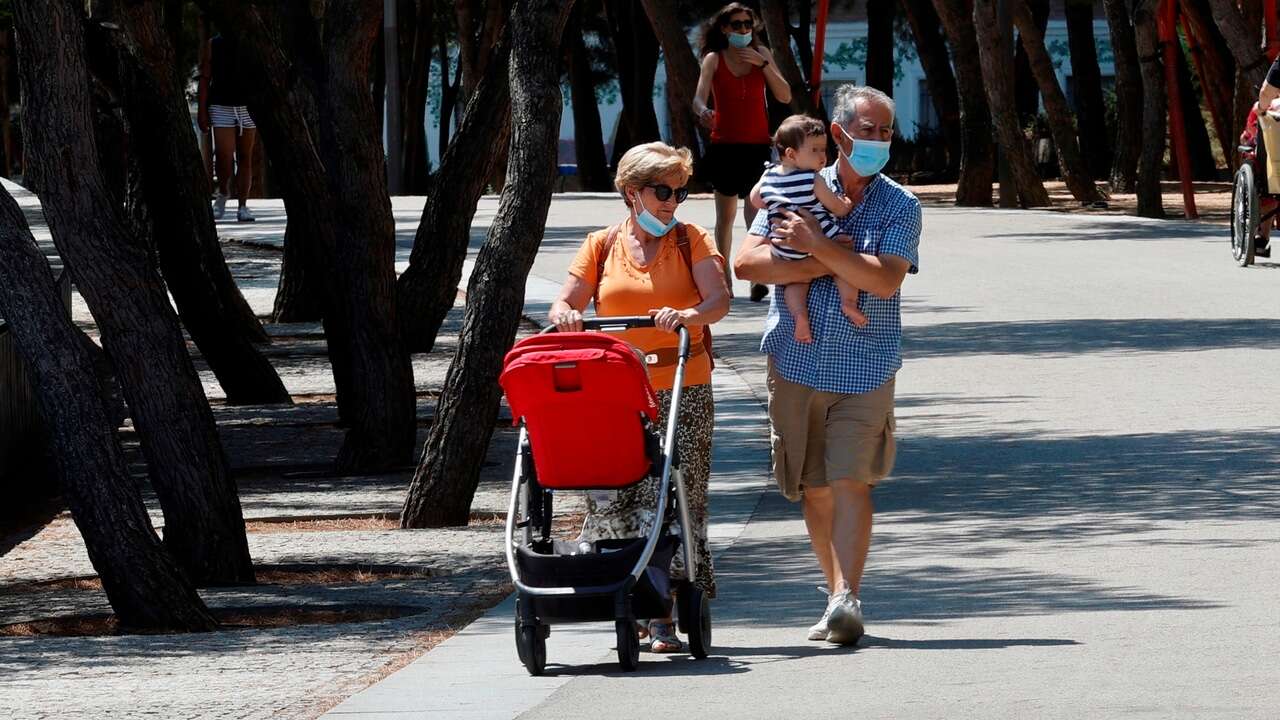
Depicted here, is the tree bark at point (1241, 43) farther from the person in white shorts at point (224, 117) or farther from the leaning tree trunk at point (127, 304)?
the leaning tree trunk at point (127, 304)

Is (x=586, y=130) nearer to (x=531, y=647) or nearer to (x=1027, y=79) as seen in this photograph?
(x=1027, y=79)

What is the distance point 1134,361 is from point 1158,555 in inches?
253

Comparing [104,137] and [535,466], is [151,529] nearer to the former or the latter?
[535,466]

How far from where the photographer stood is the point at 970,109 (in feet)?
112

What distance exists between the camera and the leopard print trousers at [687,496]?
8102mm

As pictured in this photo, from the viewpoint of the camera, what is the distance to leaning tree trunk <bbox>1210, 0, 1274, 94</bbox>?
2633 cm

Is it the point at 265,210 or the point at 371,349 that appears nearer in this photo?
the point at 371,349

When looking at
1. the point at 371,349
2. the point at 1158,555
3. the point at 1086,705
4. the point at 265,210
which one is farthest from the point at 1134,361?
the point at 265,210

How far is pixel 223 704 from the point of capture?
7238 mm

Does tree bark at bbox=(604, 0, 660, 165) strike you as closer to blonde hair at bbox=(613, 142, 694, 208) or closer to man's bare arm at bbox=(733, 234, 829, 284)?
blonde hair at bbox=(613, 142, 694, 208)

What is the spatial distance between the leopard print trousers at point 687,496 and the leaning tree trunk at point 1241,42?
62.8ft

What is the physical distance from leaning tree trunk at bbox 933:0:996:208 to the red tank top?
639 inches

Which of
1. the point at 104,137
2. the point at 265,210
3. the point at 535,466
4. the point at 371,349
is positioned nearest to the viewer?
the point at 535,466

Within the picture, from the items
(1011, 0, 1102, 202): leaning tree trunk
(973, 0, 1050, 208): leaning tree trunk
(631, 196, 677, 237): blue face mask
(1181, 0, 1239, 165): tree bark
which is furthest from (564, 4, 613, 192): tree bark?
(631, 196, 677, 237): blue face mask
